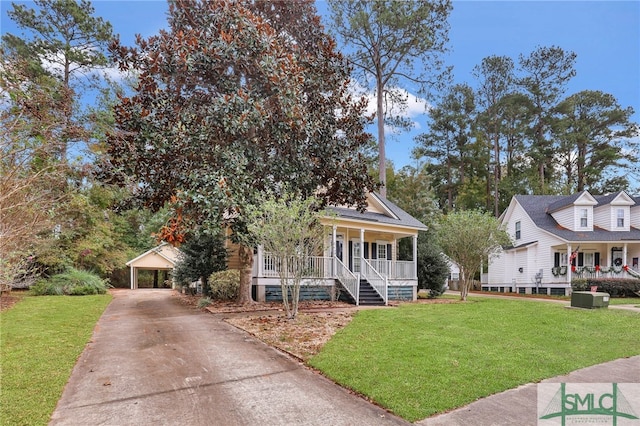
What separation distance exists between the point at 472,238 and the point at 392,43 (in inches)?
546

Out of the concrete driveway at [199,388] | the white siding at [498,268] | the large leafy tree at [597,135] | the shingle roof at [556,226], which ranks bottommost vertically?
the white siding at [498,268]

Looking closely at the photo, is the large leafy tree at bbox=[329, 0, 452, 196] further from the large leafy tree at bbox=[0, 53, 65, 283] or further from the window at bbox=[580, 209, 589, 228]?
the large leafy tree at bbox=[0, 53, 65, 283]

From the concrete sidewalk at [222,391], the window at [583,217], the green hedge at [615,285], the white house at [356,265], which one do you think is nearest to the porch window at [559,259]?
the window at [583,217]

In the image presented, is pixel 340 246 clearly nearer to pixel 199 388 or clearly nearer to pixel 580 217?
pixel 199 388

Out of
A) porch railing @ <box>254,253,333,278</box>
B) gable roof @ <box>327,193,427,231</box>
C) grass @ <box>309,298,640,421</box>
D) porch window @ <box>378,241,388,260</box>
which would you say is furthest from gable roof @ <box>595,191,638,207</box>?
porch railing @ <box>254,253,333,278</box>

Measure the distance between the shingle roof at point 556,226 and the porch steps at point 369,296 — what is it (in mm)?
13860

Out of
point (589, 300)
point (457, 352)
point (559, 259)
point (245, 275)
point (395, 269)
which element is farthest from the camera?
point (559, 259)

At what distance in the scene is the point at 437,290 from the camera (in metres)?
19.6

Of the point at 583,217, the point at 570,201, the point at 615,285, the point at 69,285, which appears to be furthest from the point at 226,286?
the point at 583,217

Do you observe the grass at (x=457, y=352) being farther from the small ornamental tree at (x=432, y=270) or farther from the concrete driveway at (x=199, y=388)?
the small ornamental tree at (x=432, y=270)

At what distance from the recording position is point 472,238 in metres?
15.9

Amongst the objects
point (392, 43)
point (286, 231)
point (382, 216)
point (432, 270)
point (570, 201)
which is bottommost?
point (432, 270)

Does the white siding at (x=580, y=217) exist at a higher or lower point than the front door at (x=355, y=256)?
→ higher

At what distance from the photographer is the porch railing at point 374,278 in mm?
15516
